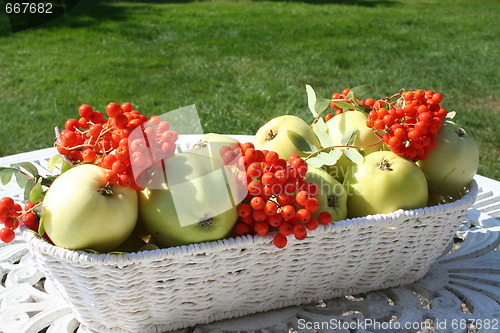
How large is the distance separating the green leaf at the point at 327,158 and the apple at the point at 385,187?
0.07m

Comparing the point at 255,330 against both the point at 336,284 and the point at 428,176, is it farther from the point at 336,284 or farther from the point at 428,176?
the point at 428,176

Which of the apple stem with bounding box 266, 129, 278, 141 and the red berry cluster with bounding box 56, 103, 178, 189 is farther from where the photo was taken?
the apple stem with bounding box 266, 129, 278, 141

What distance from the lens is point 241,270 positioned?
1.02 m

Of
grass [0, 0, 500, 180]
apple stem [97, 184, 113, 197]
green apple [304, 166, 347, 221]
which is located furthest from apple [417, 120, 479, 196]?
grass [0, 0, 500, 180]

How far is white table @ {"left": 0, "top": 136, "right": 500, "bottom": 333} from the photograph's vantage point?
1083mm

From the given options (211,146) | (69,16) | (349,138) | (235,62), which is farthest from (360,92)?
(69,16)

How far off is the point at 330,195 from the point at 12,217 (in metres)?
0.59

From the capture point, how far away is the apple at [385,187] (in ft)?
3.68

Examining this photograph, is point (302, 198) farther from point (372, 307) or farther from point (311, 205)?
point (372, 307)

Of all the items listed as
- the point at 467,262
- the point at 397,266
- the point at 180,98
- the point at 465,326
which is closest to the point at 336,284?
the point at 397,266

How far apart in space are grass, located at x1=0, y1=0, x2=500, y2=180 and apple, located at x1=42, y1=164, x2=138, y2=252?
2.36m

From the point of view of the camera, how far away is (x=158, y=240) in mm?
1024

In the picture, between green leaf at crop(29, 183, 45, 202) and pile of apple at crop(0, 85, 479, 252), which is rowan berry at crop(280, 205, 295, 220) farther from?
green leaf at crop(29, 183, 45, 202)

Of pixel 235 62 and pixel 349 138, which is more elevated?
pixel 349 138
